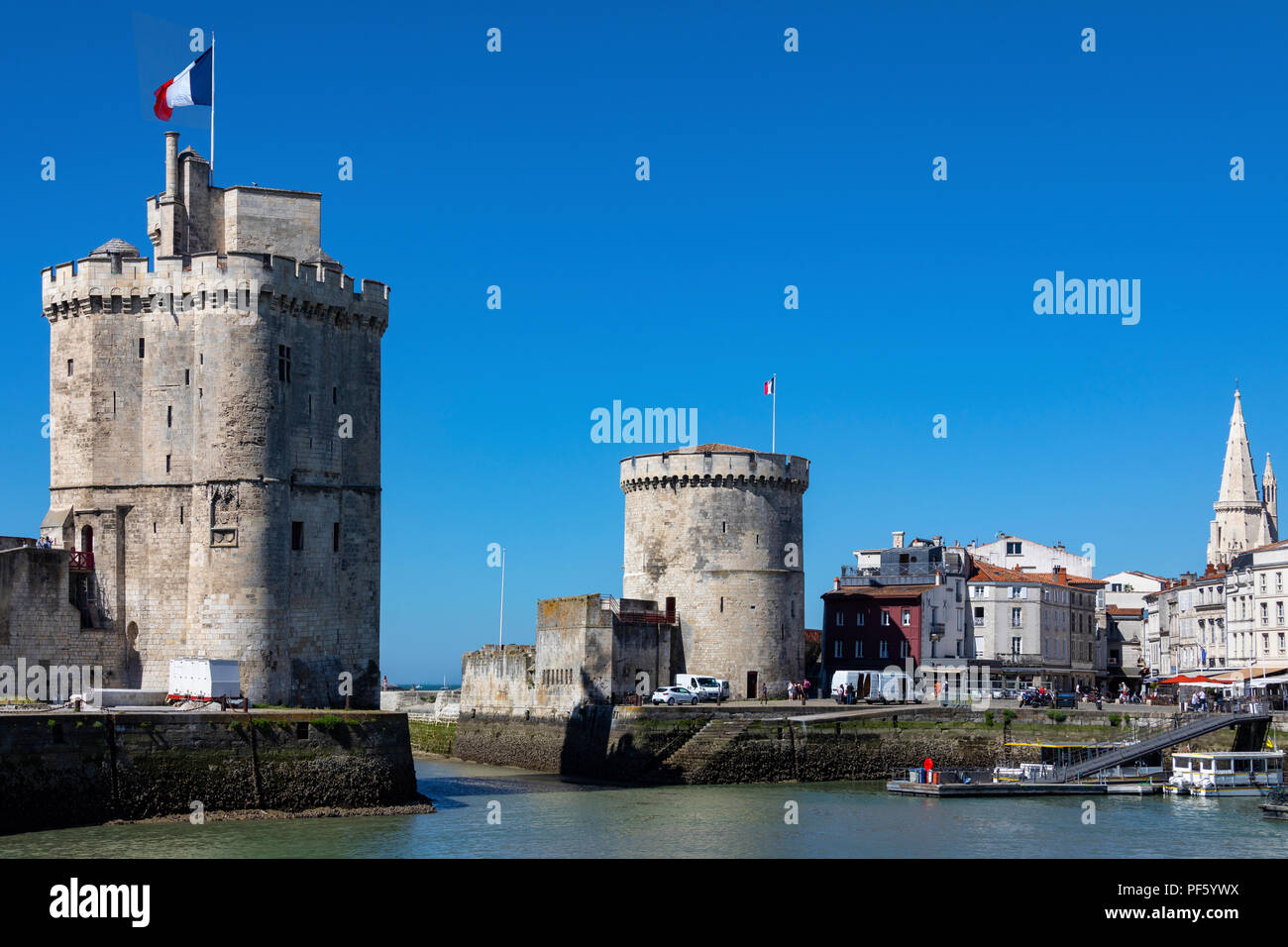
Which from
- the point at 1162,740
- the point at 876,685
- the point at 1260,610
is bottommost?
the point at 1162,740

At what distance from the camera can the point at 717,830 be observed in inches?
1596

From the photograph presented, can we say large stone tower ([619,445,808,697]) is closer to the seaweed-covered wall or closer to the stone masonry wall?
the seaweed-covered wall

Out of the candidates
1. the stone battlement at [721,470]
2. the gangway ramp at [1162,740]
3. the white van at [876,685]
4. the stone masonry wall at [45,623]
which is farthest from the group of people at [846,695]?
the stone masonry wall at [45,623]

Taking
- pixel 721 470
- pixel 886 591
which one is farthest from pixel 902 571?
pixel 721 470

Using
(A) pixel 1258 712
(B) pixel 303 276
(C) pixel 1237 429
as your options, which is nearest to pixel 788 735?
(A) pixel 1258 712

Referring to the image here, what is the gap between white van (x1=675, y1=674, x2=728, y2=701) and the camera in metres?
60.8

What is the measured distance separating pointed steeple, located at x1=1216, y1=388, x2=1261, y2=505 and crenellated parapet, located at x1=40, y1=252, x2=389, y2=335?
100 m

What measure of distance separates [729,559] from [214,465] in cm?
2715

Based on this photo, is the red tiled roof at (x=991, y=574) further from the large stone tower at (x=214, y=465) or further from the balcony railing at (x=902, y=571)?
the large stone tower at (x=214, y=465)

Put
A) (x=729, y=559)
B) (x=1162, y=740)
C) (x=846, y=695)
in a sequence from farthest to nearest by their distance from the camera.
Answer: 1. (x=729, y=559)
2. (x=846, y=695)
3. (x=1162, y=740)

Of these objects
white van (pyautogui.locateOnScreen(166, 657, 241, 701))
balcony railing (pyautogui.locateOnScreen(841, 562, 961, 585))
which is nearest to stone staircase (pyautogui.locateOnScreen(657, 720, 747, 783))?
white van (pyautogui.locateOnScreen(166, 657, 241, 701))

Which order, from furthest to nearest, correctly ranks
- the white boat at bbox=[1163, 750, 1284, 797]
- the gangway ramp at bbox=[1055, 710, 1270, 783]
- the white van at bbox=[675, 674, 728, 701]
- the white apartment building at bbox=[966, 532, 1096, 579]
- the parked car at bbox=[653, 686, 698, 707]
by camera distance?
the white apartment building at bbox=[966, 532, 1096, 579], the white van at bbox=[675, 674, 728, 701], the parked car at bbox=[653, 686, 698, 707], the gangway ramp at bbox=[1055, 710, 1270, 783], the white boat at bbox=[1163, 750, 1284, 797]

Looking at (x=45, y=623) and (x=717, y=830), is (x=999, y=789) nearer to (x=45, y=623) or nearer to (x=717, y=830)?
(x=717, y=830)

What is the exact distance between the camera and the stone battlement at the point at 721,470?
65.4 meters
